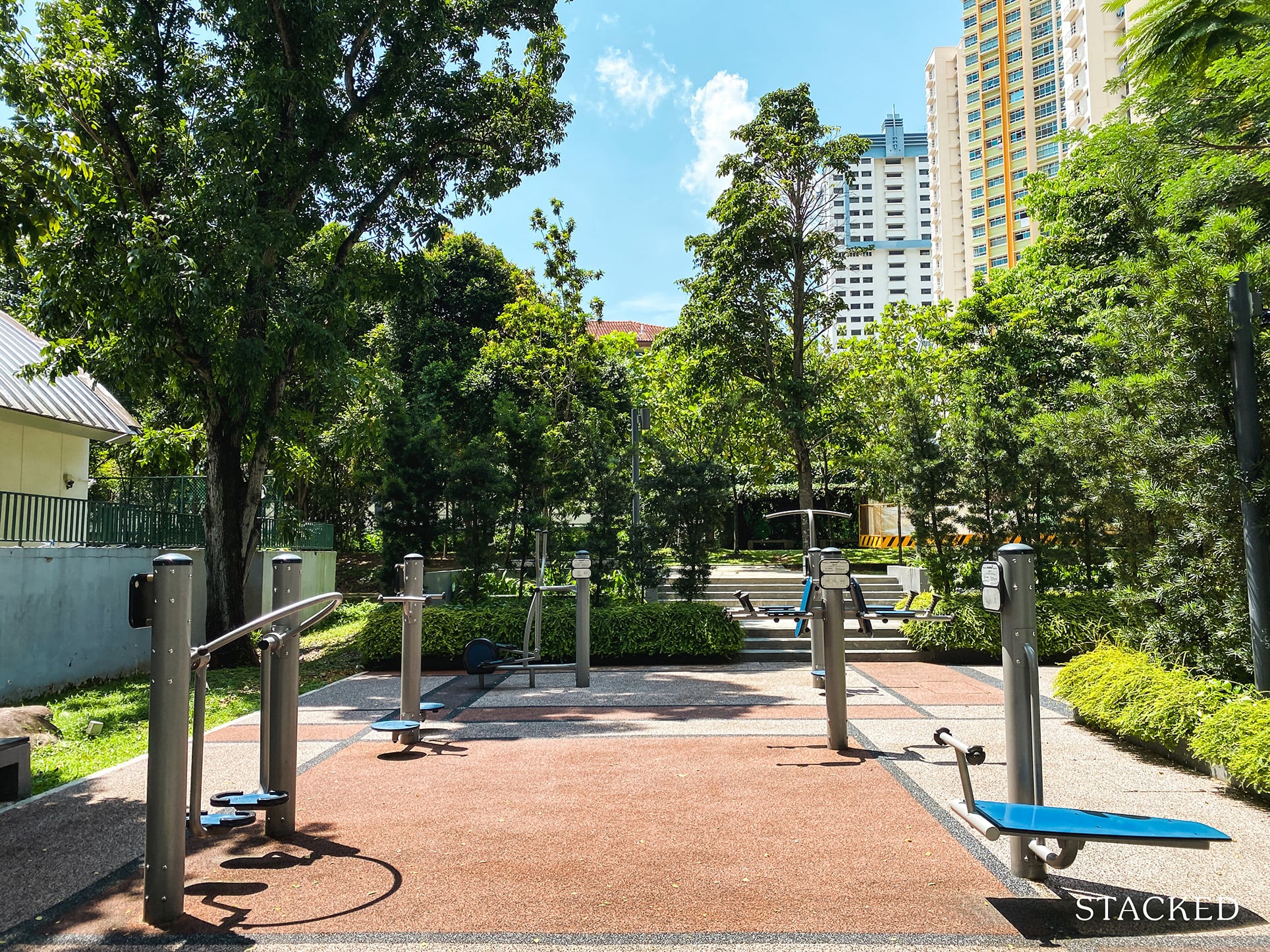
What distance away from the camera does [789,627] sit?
1373 centimetres

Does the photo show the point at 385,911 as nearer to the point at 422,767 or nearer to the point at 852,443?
the point at 422,767

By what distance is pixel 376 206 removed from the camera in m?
13.8

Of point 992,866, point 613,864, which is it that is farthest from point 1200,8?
point 613,864

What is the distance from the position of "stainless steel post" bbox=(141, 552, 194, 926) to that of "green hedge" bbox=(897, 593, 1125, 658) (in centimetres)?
1009

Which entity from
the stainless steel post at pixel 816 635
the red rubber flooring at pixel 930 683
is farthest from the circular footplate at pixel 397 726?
the red rubber flooring at pixel 930 683

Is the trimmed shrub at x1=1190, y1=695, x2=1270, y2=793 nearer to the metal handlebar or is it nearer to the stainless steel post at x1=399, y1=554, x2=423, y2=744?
the metal handlebar

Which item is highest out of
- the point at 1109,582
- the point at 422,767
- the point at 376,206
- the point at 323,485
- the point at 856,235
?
the point at 856,235

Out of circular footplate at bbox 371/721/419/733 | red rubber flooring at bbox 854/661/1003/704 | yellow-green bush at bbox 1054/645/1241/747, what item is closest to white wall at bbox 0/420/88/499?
circular footplate at bbox 371/721/419/733

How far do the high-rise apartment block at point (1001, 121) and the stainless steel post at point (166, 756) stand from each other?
3211 inches

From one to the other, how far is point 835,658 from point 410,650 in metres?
3.32

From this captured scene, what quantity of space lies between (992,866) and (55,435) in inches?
673

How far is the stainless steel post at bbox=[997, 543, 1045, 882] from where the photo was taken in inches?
146

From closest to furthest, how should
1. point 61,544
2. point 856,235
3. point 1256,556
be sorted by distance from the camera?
point 1256,556, point 61,544, point 856,235

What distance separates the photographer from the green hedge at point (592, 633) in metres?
11.6
